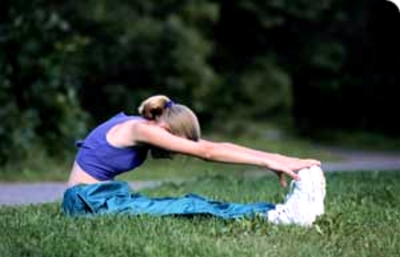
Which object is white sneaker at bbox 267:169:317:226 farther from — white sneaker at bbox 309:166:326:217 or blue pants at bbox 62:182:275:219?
blue pants at bbox 62:182:275:219

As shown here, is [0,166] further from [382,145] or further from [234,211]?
[382,145]

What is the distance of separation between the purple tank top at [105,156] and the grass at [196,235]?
433 millimetres

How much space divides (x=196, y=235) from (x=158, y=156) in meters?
0.95

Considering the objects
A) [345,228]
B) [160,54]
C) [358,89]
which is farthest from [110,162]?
[358,89]

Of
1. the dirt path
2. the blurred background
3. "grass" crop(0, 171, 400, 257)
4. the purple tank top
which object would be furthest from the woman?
the dirt path

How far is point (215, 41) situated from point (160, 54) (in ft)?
24.3

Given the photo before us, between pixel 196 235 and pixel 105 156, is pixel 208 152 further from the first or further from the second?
pixel 105 156

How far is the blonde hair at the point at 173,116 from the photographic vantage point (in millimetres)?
7707

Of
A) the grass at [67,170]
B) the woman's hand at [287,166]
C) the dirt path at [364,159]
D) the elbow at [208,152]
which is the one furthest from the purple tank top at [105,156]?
the dirt path at [364,159]

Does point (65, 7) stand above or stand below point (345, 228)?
above

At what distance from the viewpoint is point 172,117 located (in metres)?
7.73

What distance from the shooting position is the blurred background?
18.2m

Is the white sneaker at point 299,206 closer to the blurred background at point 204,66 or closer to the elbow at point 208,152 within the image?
the elbow at point 208,152

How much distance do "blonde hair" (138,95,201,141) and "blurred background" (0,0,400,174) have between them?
30.1 ft
